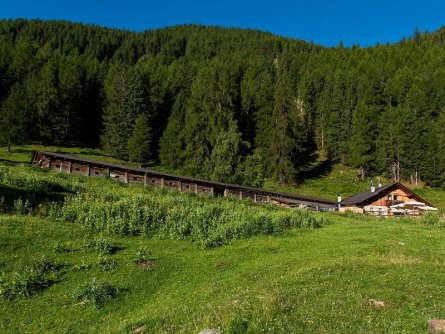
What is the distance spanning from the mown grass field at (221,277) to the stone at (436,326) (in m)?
0.22

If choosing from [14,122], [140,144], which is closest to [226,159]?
[140,144]

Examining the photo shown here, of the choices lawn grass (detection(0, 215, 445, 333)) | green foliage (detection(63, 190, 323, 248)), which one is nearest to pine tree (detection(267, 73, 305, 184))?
green foliage (detection(63, 190, 323, 248))

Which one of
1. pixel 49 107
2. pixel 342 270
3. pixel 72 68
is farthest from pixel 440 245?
pixel 72 68

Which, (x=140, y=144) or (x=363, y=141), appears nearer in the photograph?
(x=140, y=144)

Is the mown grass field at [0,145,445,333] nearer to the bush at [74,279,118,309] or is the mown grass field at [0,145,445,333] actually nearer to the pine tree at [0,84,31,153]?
the bush at [74,279,118,309]

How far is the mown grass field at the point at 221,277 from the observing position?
1126 cm

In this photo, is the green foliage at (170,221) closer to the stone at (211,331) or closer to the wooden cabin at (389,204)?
the stone at (211,331)

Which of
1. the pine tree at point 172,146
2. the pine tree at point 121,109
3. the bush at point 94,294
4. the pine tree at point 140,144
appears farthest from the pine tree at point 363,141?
the bush at point 94,294

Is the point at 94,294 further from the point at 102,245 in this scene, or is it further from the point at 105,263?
the point at 102,245

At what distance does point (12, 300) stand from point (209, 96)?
232 feet

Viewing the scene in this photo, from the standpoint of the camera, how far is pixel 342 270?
16.1 meters

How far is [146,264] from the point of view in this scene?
18.8 meters

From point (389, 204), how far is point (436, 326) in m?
50.1

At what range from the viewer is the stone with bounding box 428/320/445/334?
9.36 metres
